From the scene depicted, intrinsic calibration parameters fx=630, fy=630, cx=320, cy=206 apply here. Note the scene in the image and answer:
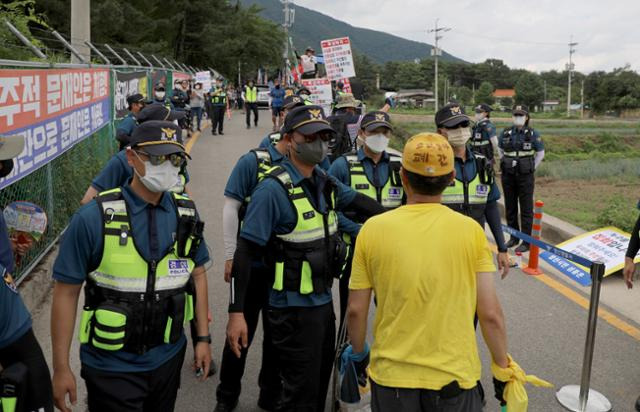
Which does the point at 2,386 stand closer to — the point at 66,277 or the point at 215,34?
the point at 66,277

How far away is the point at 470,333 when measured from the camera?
2.64 m

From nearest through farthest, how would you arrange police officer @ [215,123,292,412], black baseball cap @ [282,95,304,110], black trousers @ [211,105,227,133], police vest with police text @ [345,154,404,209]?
police officer @ [215,123,292,412] < police vest with police text @ [345,154,404,209] < black baseball cap @ [282,95,304,110] < black trousers @ [211,105,227,133]

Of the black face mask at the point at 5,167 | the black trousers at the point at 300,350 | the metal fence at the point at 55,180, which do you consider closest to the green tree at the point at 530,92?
the metal fence at the point at 55,180

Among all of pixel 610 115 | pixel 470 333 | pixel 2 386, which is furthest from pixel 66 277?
pixel 610 115

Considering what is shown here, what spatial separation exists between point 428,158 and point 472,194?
236 cm

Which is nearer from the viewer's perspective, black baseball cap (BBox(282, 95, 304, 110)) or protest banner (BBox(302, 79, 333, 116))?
black baseball cap (BBox(282, 95, 304, 110))

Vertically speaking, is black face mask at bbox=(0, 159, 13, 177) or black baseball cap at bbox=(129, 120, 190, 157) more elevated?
black baseball cap at bbox=(129, 120, 190, 157)

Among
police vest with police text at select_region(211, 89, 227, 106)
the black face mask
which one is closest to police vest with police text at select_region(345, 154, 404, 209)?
the black face mask

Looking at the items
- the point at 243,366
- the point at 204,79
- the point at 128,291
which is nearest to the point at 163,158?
the point at 128,291

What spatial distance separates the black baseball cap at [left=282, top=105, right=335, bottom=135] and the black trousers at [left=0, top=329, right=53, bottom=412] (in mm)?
1812

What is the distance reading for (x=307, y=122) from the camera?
145 inches

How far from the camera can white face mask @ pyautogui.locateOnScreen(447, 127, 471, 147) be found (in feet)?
16.3

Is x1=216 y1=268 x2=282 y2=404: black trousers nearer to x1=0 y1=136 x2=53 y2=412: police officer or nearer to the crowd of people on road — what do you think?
the crowd of people on road

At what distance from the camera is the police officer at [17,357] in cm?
238
